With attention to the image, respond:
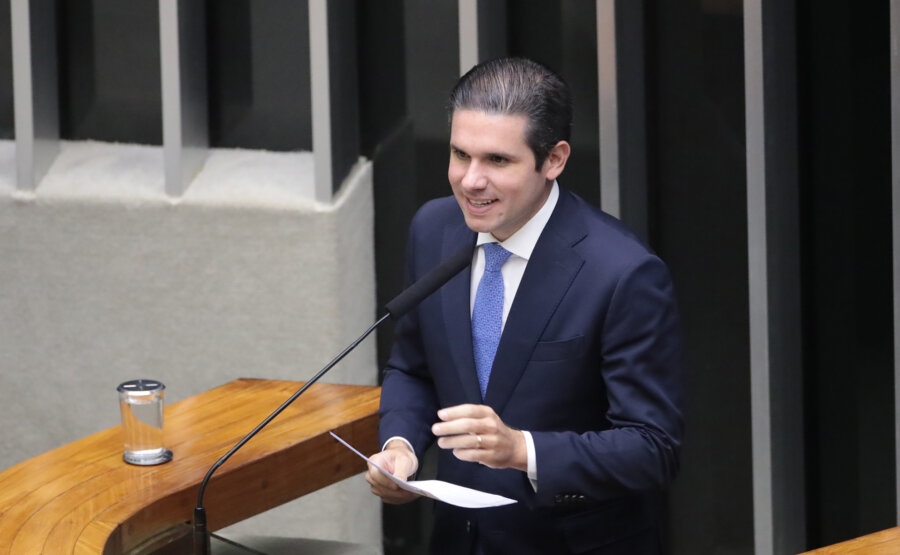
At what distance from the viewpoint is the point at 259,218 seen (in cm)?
365

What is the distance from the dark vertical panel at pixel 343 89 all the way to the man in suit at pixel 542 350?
1.33 m

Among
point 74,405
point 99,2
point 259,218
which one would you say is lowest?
point 74,405

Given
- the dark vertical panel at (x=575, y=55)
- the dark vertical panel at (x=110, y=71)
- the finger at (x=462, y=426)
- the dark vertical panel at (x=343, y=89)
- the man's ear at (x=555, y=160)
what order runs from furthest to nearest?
the dark vertical panel at (x=110, y=71) → the dark vertical panel at (x=343, y=89) → the dark vertical panel at (x=575, y=55) → the man's ear at (x=555, y=160) → the finger at (x=462, y=426)

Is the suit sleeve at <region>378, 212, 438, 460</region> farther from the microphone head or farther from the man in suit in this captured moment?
the microphone head

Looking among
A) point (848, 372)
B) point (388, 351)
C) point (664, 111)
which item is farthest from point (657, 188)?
point (388, 351)

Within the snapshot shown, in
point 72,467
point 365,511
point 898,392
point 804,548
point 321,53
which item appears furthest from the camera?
point 365,511

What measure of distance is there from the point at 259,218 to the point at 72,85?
30.9 inches

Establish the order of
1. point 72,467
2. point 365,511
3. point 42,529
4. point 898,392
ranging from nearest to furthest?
point 42,529
point 72,467
point 898,392
point 365,511

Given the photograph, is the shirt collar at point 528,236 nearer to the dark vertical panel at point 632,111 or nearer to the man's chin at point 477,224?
the man's chin at point 477,224

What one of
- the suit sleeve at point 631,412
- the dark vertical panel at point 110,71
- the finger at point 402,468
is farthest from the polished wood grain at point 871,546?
the dark vertical panel at point 110,71

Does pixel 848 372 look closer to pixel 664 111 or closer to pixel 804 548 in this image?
pixel 804 548

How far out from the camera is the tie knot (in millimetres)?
2219

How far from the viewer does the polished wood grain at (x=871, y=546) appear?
202 cm

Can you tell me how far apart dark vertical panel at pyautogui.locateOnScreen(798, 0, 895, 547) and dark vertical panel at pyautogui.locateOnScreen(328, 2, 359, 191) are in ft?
4.01
